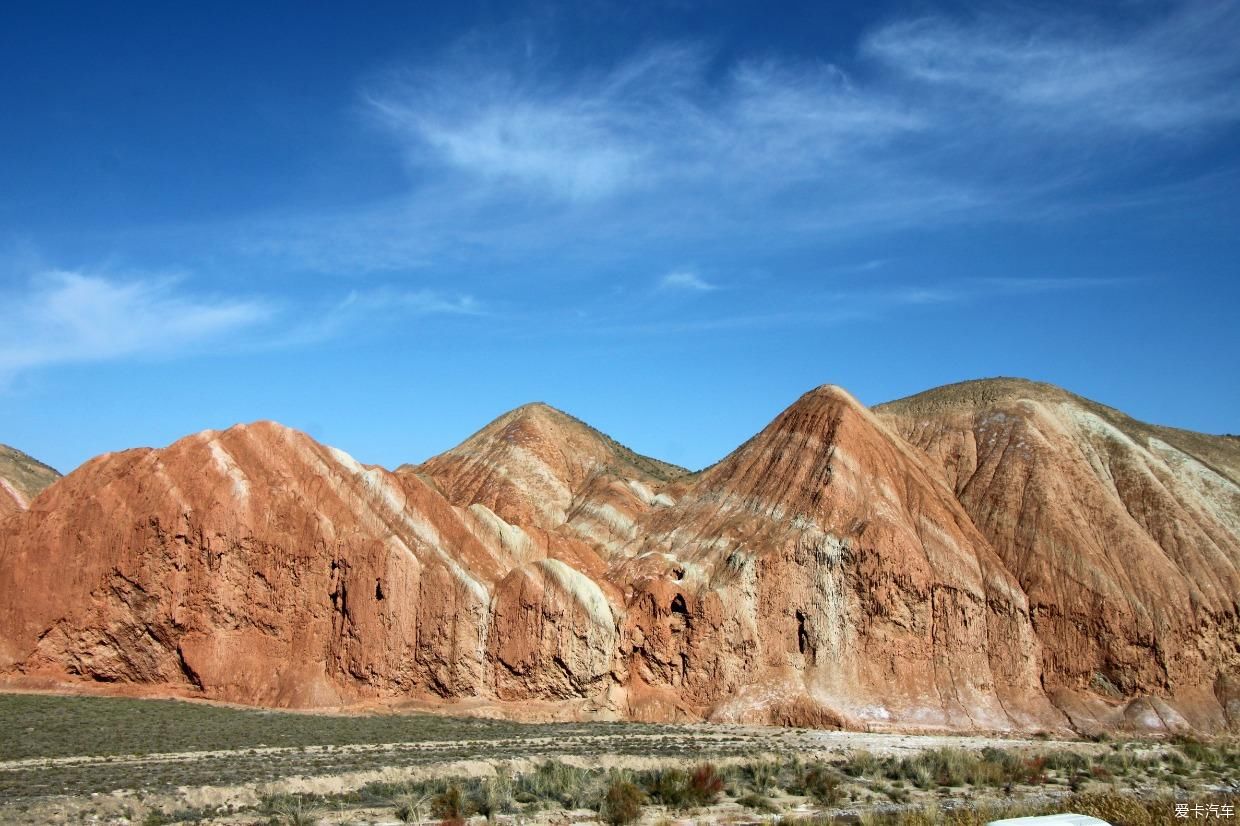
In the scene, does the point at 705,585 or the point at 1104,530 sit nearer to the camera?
the point at 705,585

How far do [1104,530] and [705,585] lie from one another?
20285 mm

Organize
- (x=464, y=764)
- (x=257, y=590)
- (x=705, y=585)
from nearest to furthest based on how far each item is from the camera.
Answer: (x=464, y=764), (x=257, y=590), (x=705, y=585)

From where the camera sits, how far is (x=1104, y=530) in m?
53.2

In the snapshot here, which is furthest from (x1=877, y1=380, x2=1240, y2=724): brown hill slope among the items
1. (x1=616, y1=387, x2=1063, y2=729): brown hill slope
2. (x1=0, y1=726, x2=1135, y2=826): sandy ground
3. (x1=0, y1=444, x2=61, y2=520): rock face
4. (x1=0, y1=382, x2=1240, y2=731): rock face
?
(x1=0, y1=444, x2=61, y2=520): rock face

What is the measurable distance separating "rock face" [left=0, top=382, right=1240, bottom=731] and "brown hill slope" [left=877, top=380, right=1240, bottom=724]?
14 centimetres

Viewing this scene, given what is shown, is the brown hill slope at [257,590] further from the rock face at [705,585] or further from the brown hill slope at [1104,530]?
the brown hill slope at [1104,530]

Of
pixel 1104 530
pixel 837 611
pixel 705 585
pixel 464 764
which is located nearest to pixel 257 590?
pixel 464 764

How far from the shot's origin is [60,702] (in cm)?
3616

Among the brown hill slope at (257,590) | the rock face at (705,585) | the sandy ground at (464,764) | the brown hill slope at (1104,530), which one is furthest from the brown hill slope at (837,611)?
the brown hill slope at (257,590)

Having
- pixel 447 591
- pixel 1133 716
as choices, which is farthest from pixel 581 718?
pixel 1133 716

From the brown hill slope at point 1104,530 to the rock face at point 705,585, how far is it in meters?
0.14

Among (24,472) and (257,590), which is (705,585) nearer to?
(257,590)

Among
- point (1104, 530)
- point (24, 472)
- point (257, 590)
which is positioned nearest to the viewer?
point (257, 590)

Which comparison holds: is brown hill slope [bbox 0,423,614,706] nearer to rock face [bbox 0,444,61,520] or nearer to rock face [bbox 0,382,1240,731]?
rock face [bbox 0,382,1240,731]
